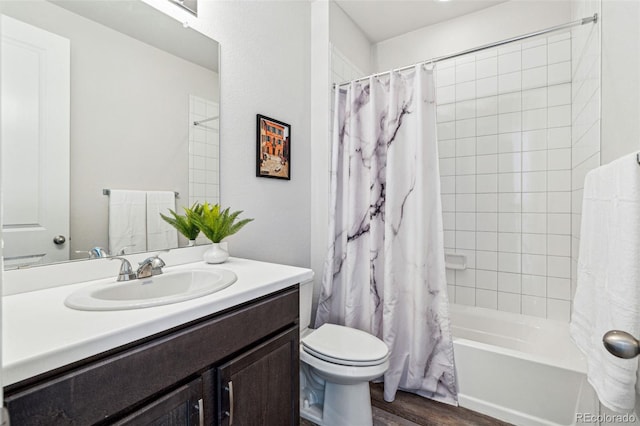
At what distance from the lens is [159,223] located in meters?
1.33

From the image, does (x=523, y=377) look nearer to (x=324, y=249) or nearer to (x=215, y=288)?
(x=324, y=249)

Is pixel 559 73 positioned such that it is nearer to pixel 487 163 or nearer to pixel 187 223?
pixel 487 163

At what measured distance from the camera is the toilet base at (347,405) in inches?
60.5

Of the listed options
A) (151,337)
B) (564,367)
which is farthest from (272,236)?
(564,367)

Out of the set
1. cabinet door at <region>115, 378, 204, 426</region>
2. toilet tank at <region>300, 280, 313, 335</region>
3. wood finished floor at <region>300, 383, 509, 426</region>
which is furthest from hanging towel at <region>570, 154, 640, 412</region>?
toilet tank at <region>300, 280, 313, 335</region>

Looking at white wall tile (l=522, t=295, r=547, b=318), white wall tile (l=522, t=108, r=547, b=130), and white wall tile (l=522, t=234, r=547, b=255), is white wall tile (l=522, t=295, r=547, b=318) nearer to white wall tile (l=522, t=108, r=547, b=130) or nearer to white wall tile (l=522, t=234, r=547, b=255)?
white wall tile (l=522, t=234, r=547, b=255)

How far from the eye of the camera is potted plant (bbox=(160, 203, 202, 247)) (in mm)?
1384

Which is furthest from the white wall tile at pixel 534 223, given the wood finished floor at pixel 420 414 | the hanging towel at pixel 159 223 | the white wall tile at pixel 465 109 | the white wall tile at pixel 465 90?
the hanging towel at pixel 159 223

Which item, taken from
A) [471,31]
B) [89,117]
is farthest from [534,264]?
[89,117]

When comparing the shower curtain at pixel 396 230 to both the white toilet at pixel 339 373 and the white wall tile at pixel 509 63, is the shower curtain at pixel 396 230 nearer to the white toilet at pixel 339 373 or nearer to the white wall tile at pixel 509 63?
the white toilet at pixel 339 373

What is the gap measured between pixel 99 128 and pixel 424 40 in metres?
2.55

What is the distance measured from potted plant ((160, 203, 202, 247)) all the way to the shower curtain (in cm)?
92

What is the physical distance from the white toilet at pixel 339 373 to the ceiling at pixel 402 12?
2.12 metres

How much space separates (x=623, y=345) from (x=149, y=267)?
4.46ft
